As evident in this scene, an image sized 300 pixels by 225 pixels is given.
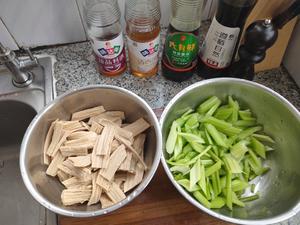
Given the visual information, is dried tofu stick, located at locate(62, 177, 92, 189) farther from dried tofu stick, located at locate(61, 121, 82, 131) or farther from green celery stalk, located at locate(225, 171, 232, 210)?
green celery stalk, located at locate(225, 171, 232, 210)

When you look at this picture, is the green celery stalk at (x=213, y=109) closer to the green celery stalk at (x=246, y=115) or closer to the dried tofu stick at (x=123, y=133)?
the green celery stalk at (x=246, y=115)

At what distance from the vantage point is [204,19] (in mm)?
817

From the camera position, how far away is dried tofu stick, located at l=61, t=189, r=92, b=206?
1.69 feet

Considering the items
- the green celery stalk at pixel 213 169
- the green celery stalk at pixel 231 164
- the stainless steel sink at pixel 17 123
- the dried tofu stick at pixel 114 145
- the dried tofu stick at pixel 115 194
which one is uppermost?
the dried tofu stick at pixel 114 145

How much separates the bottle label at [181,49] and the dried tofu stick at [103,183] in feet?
1.03

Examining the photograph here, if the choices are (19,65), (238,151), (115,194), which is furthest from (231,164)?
(19,65)

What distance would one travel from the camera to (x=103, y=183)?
52 cm

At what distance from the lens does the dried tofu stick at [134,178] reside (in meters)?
0.53

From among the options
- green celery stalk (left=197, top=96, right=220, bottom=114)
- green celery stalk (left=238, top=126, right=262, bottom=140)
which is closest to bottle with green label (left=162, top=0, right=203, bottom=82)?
green celery stalk (left=197, top=96, right=220, bottom=114)

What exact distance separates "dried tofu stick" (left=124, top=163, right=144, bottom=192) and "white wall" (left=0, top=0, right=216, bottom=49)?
0.42m

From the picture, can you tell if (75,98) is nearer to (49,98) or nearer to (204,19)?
(49,98)

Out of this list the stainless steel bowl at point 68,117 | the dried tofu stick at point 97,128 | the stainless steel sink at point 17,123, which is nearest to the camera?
the stainless steel bowl at point 68,117

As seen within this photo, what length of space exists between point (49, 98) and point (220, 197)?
0.46 meters

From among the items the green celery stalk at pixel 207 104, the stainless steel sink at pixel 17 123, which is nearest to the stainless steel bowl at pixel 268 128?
the green celery stalk at pixel 207 104
